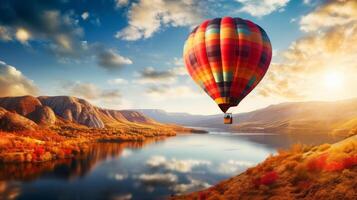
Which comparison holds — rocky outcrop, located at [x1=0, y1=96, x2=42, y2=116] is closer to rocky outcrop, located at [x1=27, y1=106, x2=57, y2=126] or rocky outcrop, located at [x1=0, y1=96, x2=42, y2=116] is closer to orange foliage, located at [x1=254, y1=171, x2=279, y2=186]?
rocky outcrop, located at [x1=27, y1=106, x2=57, y2=126]

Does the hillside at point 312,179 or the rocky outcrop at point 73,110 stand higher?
the rocky outcrop at point 73,110

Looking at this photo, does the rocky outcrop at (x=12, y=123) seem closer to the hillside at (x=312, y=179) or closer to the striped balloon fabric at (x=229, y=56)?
the striped balloon fabric at (x=229, y=56)

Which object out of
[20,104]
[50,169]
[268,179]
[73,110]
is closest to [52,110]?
[20,104]

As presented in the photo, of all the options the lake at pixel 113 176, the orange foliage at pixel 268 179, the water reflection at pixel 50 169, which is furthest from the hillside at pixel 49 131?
the orange foliage at pixel 268 179

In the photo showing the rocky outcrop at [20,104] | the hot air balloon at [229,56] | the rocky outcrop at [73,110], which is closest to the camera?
the hot air balloon at [229,56]

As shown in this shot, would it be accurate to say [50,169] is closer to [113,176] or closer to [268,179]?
[113,176]

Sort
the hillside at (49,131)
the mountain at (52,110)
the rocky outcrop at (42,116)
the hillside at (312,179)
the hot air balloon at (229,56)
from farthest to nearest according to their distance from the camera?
the mountain at (52,110)
the rocky outcrop at (42,116)
the hillside at (49,131)
the hot air balloon at (229,56)
the hillside at (312,179)

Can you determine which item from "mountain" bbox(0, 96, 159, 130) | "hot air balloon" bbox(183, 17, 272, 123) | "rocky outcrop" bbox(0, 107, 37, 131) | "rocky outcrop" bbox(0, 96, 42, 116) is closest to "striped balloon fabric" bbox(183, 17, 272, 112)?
"hot air balloon" bbox(183, 17, 272, 123)

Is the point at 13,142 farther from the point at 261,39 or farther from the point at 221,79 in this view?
the point at 261,39

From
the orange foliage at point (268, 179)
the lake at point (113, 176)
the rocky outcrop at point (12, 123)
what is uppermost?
the rocky outcrop at point (12, 123)
